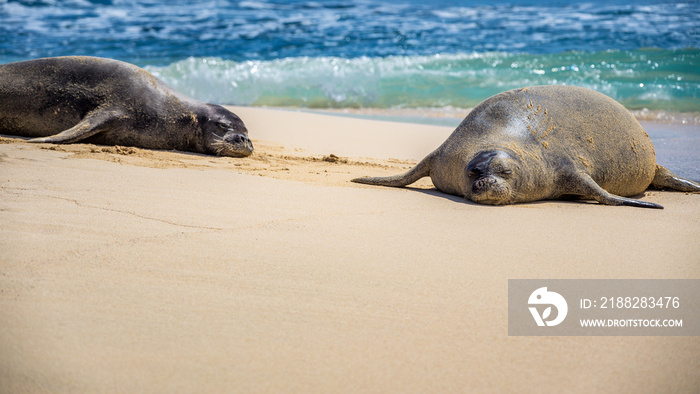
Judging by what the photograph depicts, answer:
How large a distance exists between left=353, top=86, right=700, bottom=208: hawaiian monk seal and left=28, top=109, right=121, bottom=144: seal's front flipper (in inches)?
108

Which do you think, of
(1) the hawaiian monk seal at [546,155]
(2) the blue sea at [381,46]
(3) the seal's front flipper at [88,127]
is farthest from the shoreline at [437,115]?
(3) the seal's front flipper at [88,127]

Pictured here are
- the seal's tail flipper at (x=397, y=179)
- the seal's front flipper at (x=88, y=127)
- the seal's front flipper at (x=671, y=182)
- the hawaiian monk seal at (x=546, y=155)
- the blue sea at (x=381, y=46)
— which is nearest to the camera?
the hawaiian monk seal at (x=546, y=155)

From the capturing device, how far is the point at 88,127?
562 cm

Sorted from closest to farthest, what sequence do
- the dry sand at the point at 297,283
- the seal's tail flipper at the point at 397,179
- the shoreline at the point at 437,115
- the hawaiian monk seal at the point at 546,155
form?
1. the dry sand at the point at 297,283
2. the hawaiian monk seal at the point at 546,155
3. the seal's tail flipper at the point at 397,179
4. the shoreline at the point at 437,115

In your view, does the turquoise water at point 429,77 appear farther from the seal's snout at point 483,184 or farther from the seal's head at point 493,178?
the seal's snout at point 483,184

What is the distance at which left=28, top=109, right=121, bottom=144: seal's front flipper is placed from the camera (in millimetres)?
5406

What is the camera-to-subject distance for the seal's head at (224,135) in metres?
5.76

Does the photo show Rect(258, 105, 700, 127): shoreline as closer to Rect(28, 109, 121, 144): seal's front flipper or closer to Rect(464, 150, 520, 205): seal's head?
Rect(28, 109, 121, 144): seal's front flipper

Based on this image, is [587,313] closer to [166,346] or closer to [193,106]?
A: [166,346]

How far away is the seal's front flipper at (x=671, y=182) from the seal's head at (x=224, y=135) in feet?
11.6

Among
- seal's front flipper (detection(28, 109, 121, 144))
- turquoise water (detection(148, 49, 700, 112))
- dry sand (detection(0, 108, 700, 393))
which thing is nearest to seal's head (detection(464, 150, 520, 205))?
dry sand (detection(0, 108, 700, 393))

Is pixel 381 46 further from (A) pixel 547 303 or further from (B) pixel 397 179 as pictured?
(A) pixel 547 303

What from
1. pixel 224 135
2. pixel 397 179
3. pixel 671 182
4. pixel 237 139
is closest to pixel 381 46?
pixel 224 135

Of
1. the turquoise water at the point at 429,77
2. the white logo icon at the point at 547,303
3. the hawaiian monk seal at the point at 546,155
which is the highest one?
the turquoise water at the point at 429,77
